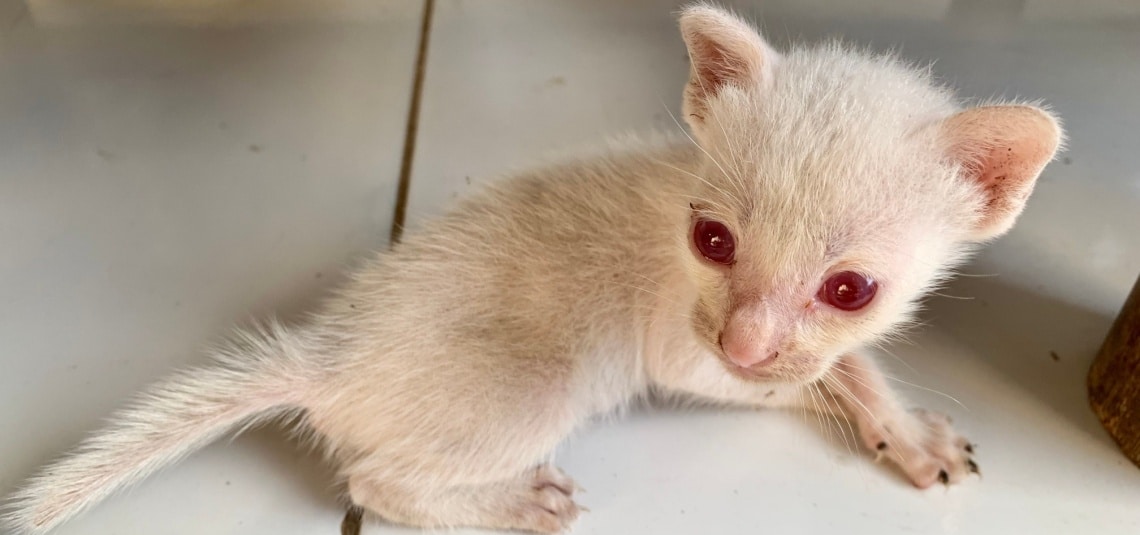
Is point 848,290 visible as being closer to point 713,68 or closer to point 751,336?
point 751,336

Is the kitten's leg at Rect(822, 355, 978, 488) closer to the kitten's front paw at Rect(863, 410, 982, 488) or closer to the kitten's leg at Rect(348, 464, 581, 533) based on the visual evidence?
the kitten's front paw at Rect(863, 410, 982, 488)

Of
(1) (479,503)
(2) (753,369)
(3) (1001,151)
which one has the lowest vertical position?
(1) (479,503)

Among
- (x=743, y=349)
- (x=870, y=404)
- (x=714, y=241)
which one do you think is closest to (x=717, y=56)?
(x=714, y=241)

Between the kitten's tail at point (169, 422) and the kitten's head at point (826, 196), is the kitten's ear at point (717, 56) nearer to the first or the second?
the kitten's head at point (826, 196)

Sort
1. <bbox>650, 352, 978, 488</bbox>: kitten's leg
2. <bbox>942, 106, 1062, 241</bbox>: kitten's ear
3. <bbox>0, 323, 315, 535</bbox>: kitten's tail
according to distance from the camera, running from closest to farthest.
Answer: <bbox>942, 106, 1062, 241</bbox>: kitten's ear → <bbox>0, 323, 315, 535</bbox>: kitten's tail → <bbox>650, 352, 978, 488</bbox>: kitten's leg

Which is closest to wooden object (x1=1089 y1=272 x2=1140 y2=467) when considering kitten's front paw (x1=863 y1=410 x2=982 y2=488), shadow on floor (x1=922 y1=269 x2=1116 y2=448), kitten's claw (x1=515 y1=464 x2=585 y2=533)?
shadow on floor (x1=922 y1=269 x2=1116 y2=448)

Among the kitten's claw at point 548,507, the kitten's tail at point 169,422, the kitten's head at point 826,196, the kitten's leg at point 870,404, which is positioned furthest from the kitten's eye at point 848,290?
the kitten's tail at point 169,422

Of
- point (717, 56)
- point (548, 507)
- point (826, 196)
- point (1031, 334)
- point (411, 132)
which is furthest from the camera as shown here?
point (411, 132)
